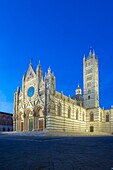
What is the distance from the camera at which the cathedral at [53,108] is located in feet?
151

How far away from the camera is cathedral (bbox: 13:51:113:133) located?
46062mm

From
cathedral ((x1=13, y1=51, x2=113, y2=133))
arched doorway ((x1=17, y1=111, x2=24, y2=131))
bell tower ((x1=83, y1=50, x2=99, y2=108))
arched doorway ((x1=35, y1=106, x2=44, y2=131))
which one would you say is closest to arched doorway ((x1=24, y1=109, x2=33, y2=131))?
cathedral ((x1=13, y1=51, x2=113, y2=133))

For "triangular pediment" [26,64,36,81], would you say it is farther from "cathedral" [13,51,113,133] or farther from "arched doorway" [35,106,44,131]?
"arched doorway" [35,106,44,131]

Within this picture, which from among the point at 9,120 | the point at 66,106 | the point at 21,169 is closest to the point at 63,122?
the point at 66,106

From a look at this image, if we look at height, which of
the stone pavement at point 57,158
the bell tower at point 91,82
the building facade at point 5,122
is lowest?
the building facade at point 5,122

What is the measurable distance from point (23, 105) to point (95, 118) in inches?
1015

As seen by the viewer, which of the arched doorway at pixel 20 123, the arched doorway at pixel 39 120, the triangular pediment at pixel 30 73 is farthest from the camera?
the triangular pediment at pixel 30 73

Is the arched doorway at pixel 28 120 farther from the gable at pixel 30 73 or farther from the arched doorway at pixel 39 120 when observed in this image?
the gable at pixel 30 73

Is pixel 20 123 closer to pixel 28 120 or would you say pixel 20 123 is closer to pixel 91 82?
pixel 28 120

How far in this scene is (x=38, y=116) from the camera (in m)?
48.0

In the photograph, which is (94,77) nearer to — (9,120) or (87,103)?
(87,103)

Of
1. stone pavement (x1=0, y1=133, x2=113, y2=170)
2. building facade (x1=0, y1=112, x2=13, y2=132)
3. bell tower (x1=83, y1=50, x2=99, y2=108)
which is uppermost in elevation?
bell tower (x1=83, y1=50, x2=99, y2=108)

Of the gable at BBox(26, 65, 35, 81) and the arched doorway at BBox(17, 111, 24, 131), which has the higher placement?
the gable at BBox(26, 65, 35, 81)

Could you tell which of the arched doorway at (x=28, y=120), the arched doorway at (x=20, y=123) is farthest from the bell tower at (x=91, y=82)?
the arched doorway at (x=20, y=123)
